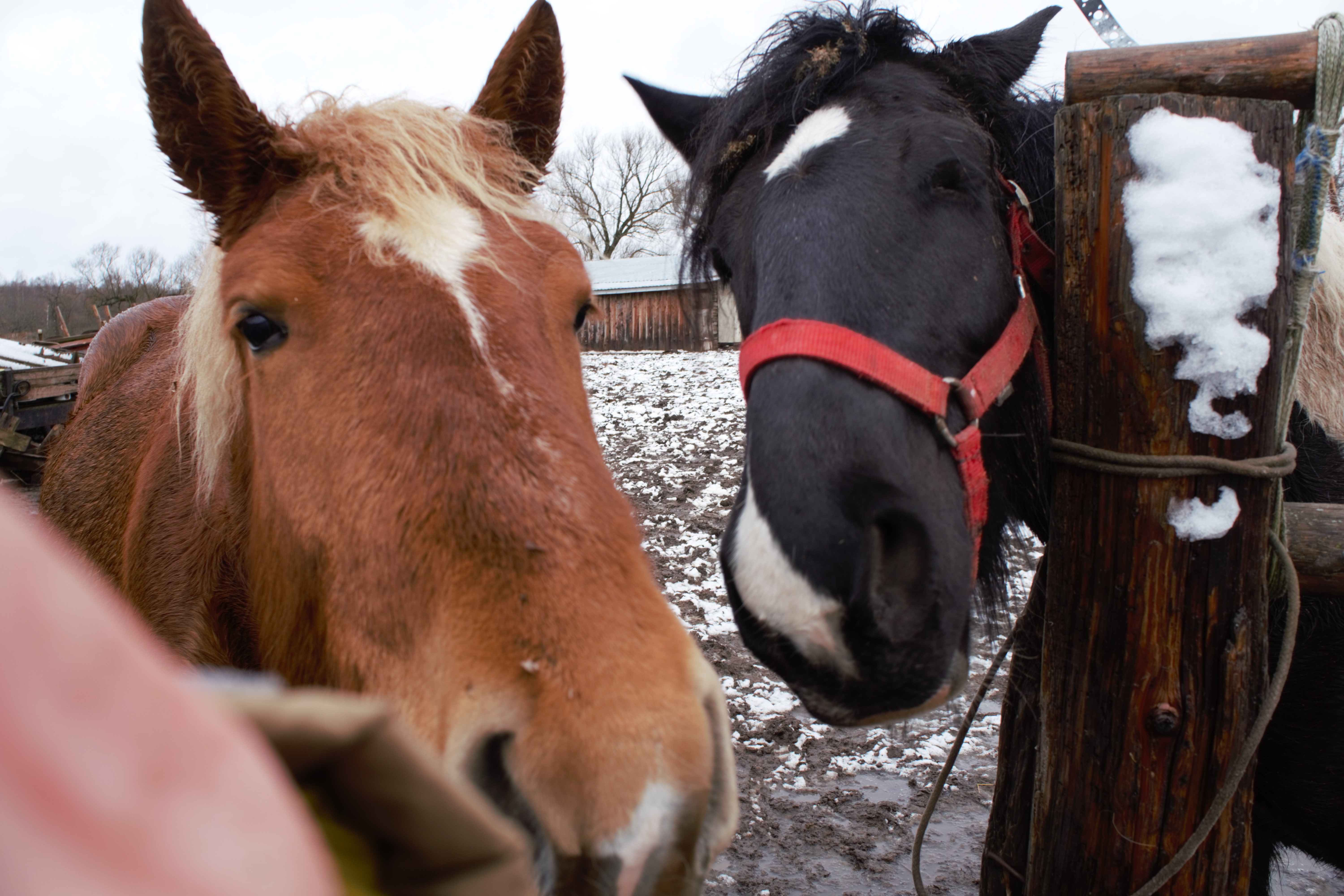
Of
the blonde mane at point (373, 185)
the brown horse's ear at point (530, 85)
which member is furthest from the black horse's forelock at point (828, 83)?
the blonde mane at point (373, 185)

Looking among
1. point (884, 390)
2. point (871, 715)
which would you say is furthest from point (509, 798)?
point (884, 390)

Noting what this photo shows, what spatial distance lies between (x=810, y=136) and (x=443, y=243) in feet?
3.25

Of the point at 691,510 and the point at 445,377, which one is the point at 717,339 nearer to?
the point at 691,510

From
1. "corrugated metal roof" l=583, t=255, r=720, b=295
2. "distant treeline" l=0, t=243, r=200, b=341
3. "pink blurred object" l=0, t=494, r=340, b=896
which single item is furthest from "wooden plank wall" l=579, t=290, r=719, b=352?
"pink blurred object" l=0, t=494, r=340, b=896

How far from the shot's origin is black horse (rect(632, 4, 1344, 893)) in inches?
55.1

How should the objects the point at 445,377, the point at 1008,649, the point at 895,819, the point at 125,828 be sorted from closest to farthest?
the point at 125,828 → the point at 445,377 → the point at 1008,649 → the point at 895,819

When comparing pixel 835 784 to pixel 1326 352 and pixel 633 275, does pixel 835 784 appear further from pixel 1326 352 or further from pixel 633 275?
pixel 633 275

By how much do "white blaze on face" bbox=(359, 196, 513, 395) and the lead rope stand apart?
1287 mm

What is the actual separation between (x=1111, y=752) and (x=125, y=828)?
175 centimetres

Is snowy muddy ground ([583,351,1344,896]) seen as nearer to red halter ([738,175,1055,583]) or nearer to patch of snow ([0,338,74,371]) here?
red halter ([738,175,1055,583])

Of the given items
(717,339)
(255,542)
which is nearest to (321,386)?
(255,542)

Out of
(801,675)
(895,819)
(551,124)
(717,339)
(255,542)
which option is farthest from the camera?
(717,339)

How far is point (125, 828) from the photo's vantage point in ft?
0.94

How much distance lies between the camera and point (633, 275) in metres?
29.3
